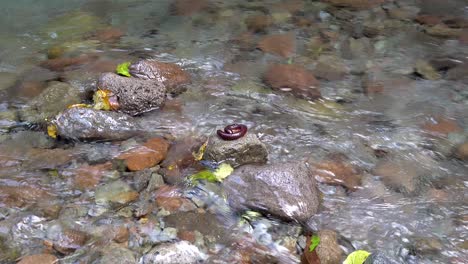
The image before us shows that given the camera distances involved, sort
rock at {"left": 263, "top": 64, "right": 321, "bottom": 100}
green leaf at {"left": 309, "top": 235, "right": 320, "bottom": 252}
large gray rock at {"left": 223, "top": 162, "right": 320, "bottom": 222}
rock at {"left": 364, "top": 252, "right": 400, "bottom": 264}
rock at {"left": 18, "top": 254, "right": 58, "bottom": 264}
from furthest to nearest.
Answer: rock at {"left": 263, "top": 64, "right": 321, "bottom": 100}, large gray rock at {"left": 223, "top": 162, "right": 320, "bottom": 222}, green leaf at {"left": 309, "top": 235, "right": 320, "bottom": 252}, rock at {"left": 18, "top": 254, "right": 58, "bottom": 264}, rock at {"left": 364, "top": 252, "right": 400, "bottom": 264}

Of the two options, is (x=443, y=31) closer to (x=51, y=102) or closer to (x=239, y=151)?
(x=239, y=151)

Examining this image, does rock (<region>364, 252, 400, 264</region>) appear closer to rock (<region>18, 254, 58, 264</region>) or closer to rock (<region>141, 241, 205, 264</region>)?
rock (<region>141, 241, 205, 264</region>)

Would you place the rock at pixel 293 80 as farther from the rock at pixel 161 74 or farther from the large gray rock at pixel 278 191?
the large gray rock at pixel 278 191

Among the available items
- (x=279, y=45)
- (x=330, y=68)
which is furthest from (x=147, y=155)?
(x=279, y=45)

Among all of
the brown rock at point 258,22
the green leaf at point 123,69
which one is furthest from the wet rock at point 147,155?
the brown rock at point 258,22

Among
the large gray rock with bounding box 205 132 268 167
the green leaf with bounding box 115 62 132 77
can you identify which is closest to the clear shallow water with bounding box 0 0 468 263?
the large gray rock with bounding box 205 132 268 167

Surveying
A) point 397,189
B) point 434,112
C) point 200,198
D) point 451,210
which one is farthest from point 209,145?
point 434,112
